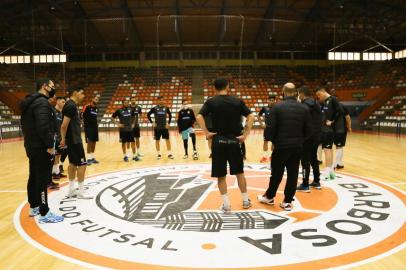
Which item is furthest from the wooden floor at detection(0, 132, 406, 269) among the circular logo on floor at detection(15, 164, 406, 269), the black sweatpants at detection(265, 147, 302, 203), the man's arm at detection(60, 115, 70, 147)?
the black sweatpants at detection(265, 147, 302, 203)

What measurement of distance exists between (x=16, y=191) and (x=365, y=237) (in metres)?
5.74

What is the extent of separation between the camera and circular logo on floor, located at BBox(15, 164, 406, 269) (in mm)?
3145

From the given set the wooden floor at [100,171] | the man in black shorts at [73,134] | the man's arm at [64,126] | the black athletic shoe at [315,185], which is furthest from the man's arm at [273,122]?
the man's arm at [64,126]

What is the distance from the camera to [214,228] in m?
3.93

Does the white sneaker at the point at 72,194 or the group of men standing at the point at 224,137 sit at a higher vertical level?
the group of men standing at the point at 224,137

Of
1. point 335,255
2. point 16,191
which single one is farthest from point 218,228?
point 16,191

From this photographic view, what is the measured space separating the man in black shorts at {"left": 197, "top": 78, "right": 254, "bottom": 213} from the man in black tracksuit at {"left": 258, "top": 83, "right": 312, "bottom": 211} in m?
0.42

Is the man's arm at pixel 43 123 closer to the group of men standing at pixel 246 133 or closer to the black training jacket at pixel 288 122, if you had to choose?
the group of men standing at pixel 246 133

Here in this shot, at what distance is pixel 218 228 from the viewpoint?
3934mm

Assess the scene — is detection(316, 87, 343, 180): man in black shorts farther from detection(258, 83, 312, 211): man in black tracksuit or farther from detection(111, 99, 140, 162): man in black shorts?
detection(111, 99, 140, 162): man in black shorts

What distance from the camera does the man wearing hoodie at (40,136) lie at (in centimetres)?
390

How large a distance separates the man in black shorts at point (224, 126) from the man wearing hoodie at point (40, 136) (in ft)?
6.09

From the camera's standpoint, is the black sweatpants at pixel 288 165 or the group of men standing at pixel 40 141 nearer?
the group of men standing at pixel 40 141

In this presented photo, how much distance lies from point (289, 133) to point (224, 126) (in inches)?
35.9
